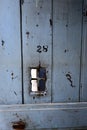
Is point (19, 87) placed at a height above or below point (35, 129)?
above

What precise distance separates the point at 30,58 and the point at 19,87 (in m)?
0.15

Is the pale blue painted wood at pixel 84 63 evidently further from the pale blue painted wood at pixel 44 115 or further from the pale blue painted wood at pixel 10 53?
the pale blue painted wood at pixel 10 53

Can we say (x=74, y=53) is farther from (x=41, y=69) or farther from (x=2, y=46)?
(x=2, y=46)

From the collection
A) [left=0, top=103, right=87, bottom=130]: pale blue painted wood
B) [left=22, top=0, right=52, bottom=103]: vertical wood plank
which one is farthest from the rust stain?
[left=22, top=0, right=52, bottom=103]: vertical wood plank

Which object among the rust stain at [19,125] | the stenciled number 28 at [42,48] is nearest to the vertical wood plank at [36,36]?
the stenciled number 28 at [42,48]

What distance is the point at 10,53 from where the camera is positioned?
1.10 metres

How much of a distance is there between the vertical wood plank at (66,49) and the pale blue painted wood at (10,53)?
0.54ft

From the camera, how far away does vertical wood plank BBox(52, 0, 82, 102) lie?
42.3 inches

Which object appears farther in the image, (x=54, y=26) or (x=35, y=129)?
(x=35, y=129)

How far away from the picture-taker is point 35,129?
3.91ft

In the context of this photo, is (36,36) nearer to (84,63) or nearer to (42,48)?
(42,48)

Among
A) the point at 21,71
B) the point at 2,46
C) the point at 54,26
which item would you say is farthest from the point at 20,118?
the point at 54,26

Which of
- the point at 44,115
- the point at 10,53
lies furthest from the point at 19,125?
the point at 10,53

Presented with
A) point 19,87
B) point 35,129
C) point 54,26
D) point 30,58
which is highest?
point 54,26
